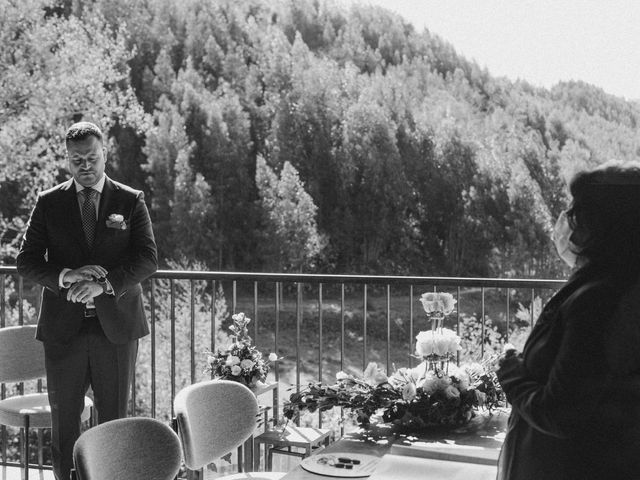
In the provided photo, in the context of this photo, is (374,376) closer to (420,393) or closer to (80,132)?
(420,393)

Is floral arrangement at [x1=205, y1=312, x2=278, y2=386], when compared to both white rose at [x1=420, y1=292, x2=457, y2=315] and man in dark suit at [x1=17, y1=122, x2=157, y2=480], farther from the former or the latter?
white rose at [x1=420, y1=292, x2=457, y2=315]

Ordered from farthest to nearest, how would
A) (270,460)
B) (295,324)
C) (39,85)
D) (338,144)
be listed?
(338,144) → (295,324) → (39,85) → (270,460)

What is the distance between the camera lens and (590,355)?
117cm

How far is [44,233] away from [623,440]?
2.36 m

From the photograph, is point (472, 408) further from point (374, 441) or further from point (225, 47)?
point (225, 47)

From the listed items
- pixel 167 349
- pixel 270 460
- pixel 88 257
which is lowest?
pixel 167 349

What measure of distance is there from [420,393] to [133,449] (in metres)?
0.72

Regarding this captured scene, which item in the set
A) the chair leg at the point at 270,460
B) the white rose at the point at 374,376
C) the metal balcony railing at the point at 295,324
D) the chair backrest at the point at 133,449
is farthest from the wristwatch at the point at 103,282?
the metal balcony railing at the point at 295,324

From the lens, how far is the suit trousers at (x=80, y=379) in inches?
113

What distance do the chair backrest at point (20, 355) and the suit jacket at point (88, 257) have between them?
1.22 feet

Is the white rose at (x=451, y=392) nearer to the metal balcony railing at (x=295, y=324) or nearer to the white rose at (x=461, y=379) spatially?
the white rose at (x=461, y=379)

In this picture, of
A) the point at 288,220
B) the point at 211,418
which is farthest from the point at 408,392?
the point at 288,220

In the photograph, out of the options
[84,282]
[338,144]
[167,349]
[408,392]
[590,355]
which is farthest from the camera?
[338,144]

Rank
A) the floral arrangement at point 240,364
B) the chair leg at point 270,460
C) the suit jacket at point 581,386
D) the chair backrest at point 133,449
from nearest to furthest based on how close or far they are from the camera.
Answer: the suit jacket at point 581,386 < the chair backrest at point 133,449 < the chair leg at point 270,460 < the floral arrangement at point 240,364
